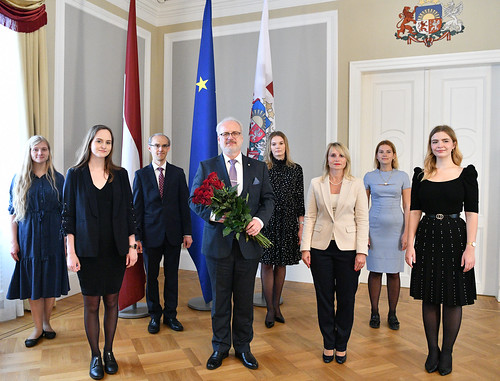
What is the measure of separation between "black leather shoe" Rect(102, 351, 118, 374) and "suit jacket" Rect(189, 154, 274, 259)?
0.88m

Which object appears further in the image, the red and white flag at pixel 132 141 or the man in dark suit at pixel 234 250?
the red and white flag at pixel 132 141

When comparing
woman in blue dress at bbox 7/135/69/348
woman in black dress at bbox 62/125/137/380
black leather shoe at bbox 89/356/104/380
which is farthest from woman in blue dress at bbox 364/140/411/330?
woman in blue dress at bbox 7/135/69/348

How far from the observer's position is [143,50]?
18.7ft

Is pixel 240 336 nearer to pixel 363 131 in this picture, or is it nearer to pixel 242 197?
pixel 242 197

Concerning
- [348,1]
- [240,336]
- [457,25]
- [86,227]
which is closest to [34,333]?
[86,227]

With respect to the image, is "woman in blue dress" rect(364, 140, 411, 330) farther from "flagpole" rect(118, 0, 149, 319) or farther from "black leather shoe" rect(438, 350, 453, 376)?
"flagpole" rect(118, 0, 149, 319)

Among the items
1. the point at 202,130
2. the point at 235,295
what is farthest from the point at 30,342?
the point at 202,130

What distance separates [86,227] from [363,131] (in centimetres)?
353

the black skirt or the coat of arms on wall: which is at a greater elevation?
the coat of arms on wall

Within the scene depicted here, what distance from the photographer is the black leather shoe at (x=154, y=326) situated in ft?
11.4

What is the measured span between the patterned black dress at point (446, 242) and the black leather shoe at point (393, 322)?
924 mm

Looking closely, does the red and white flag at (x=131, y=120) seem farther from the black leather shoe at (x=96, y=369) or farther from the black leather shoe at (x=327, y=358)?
the black leather shoe at (x=327, y=358)

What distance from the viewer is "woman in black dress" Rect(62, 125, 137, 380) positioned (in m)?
2.56

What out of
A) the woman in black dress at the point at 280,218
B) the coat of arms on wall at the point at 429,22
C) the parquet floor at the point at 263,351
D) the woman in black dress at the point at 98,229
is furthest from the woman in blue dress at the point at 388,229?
the woman in black dress at the point at 98,229
